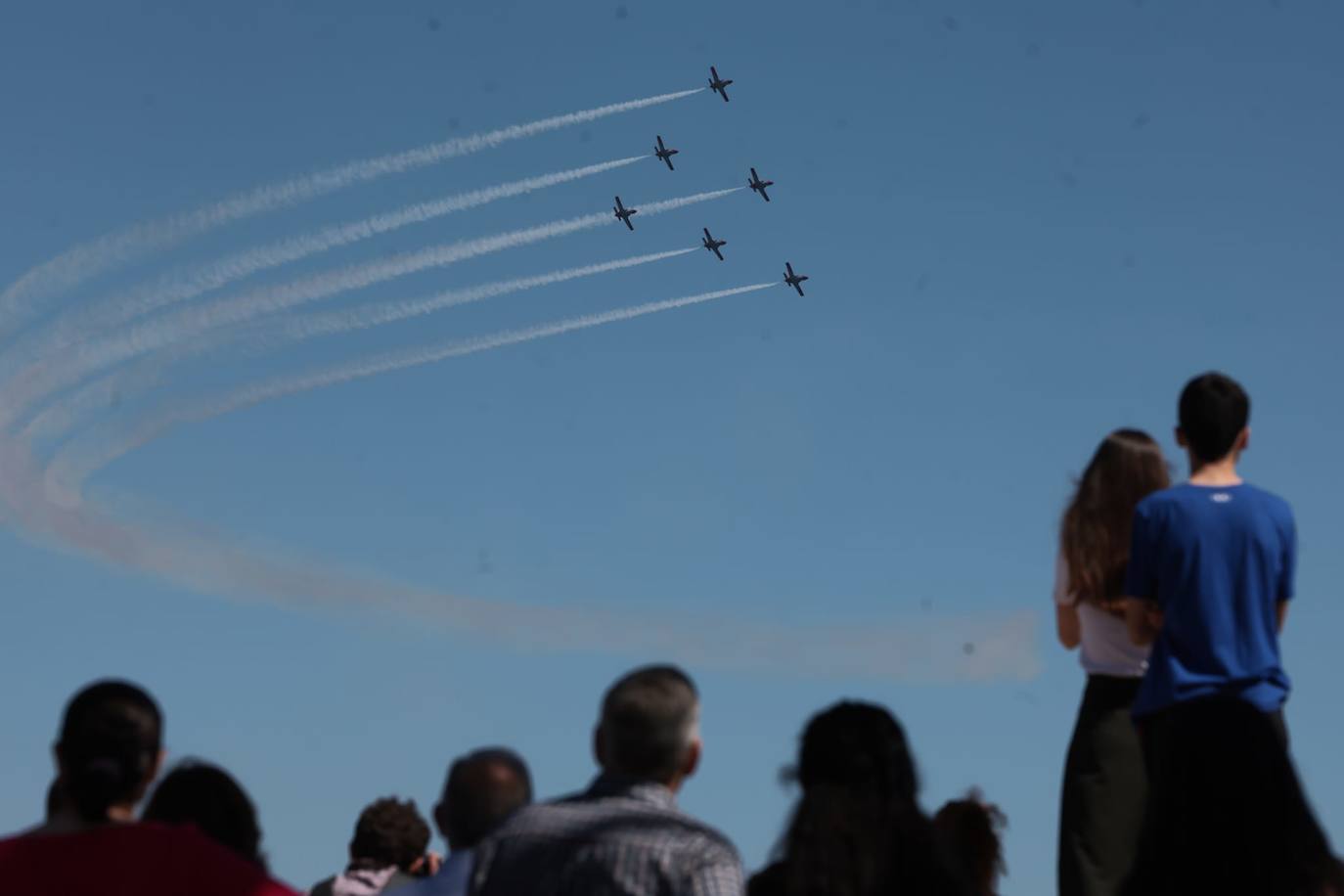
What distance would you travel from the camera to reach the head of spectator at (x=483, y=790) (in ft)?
25.4

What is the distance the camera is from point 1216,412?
8.09 metres

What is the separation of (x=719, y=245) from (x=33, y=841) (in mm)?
67536

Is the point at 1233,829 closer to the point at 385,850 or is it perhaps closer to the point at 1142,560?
the point at 1142,560

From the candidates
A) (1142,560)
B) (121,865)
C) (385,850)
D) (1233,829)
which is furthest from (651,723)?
(385,850)

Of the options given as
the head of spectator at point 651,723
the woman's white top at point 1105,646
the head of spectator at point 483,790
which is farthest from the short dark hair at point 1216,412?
the head of spectator at point 483,790

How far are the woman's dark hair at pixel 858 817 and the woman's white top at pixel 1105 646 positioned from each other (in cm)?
256

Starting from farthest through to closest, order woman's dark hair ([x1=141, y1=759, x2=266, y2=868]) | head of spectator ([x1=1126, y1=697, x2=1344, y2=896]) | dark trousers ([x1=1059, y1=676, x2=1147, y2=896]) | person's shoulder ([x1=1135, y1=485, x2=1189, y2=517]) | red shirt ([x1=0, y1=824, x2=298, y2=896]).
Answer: dark trousers ([x1=1059, y1=676, x2=1147, y2=896])
person's shoulder ([x1=1135, y1=485, x2=1189, y2=517])
woman's dark hair ([x1=141, y1=759, x2=266, y2=868])
red shirt ([x1=0, y1=824, x2=298, y2=896])
head of spectator ([x1=1126, y1=697, x2=1344, y2=896])

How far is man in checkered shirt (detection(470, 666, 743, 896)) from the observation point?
6260 millimetres

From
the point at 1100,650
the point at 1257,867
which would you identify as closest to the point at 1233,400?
the point at 1100,650

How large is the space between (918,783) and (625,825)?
3.62ft

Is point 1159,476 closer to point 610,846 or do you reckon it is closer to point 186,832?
point 610,846

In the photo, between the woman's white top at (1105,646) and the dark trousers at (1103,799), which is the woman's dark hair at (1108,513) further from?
the dark trousers at (1103,799)

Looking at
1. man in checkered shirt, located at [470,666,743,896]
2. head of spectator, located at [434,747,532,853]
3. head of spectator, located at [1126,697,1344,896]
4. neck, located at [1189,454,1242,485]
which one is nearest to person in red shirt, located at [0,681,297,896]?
man in checkered shirt, located at [470,666,743,896]

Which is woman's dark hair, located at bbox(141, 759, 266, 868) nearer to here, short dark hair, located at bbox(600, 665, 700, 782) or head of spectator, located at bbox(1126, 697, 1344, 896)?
short dark hair, located at bbox(600, 665, 700, 782)
